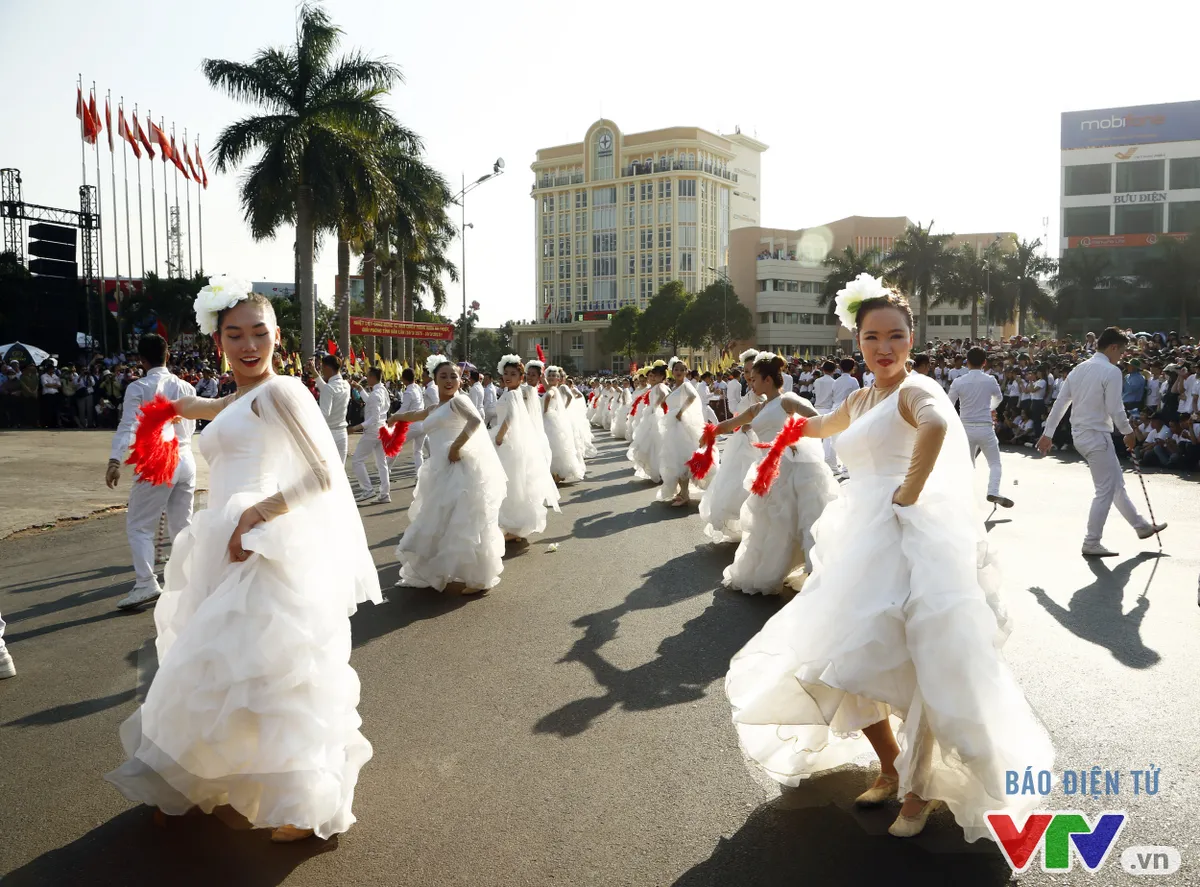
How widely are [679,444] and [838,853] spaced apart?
10.7 m

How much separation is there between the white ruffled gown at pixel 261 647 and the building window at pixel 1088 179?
8554cm

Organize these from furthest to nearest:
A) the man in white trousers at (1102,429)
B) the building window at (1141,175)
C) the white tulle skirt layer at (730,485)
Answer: the building window at (1141,175) < the white tulle skirt layer at (730,485) < the man in white trousers at (1102,429)

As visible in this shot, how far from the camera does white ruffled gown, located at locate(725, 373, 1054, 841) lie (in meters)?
3.41

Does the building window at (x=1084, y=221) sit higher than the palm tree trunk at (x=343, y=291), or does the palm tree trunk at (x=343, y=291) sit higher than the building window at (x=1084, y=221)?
the building window at (x=1084, y=221)

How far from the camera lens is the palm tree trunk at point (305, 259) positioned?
2825 cm

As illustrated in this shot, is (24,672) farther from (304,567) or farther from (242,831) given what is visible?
(304,567)

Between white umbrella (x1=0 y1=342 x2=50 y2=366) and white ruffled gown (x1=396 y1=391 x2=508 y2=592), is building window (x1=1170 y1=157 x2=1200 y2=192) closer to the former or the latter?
white umbrella (x1=0 y1=342 x2=50 y2=366)

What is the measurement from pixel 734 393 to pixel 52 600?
19809mm

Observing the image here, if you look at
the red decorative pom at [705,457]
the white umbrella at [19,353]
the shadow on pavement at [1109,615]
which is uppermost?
the white umbrella at [19,353]

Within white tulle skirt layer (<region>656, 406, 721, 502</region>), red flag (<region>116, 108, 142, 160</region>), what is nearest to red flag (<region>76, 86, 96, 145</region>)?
red flag (<region>116, 108, 142, 160</region>)

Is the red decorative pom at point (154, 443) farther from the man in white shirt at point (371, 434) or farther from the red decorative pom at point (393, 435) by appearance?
the man in white shirt at point (371, 434)

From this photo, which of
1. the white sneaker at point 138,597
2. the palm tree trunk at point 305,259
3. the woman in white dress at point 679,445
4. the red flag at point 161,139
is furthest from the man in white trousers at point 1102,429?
the red flag at point 161,139

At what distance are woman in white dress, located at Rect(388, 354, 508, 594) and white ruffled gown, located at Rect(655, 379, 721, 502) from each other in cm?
571

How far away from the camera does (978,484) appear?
431 cm
